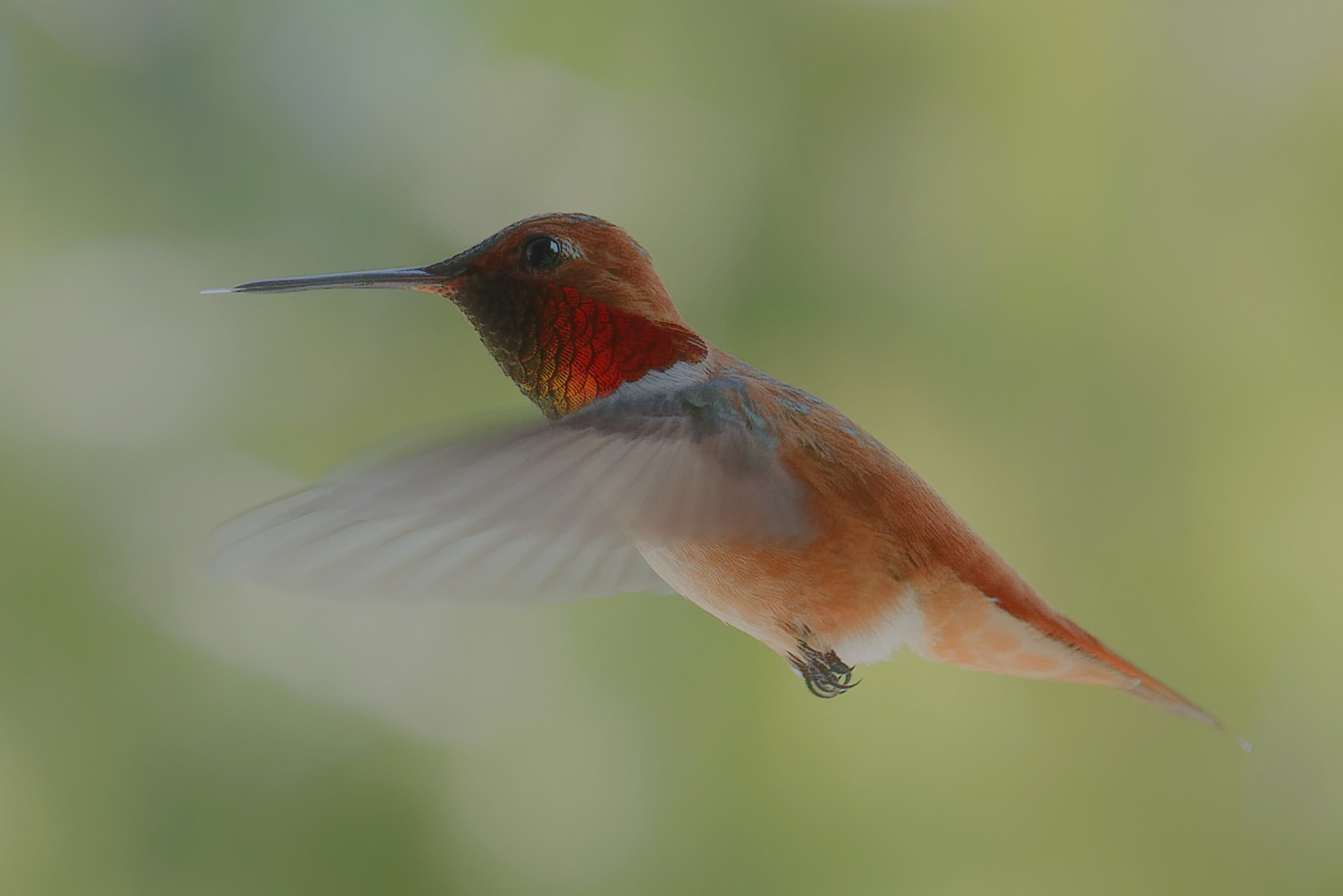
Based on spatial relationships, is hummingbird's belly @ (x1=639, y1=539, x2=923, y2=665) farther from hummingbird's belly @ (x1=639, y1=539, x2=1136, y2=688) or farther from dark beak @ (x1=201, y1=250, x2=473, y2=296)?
dark beak @ (x1=201, y1=250, x2=473, y2=296)

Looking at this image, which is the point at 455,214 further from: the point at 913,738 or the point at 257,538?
the point at 257,538

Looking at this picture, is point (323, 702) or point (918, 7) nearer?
point (323, 702)

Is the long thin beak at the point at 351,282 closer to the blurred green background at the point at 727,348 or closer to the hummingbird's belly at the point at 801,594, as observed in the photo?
the hummingbird's belly at the point at 801,594

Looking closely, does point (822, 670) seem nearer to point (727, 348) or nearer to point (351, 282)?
point (351, 282)

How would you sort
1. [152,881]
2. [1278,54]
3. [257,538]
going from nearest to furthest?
[257,538] → [152,881] → [1278,54]

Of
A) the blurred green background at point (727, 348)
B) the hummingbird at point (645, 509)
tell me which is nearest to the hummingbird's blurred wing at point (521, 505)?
the hummingbird at point (645, 509)

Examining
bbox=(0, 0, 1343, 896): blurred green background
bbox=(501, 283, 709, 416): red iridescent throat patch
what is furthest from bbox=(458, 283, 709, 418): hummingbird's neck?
bbox=(0, 0, 1343, 896): blurred green background

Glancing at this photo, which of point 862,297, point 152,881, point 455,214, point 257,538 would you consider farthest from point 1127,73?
point 152,881
